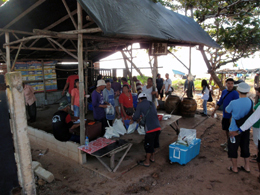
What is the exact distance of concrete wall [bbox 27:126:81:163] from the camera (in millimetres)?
4645

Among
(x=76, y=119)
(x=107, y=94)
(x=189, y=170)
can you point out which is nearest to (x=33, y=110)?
(x=76, y=119)

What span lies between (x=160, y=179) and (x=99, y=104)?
2.43m

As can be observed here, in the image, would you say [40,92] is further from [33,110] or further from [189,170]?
[189,170]

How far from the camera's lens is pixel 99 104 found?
17.0 feet

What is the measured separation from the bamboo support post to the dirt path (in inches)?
49.3

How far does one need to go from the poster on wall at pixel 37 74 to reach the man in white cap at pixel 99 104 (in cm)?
711

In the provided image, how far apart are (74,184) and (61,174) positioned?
1.82 ft

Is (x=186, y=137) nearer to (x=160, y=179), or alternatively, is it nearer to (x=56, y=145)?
(x=160, y=179)

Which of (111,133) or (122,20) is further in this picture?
(111,133)

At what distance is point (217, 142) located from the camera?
590cm

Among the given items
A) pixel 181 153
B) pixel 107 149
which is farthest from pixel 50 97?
pixel 181 153

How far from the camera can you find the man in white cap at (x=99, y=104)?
16.7ft

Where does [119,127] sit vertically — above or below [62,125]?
below

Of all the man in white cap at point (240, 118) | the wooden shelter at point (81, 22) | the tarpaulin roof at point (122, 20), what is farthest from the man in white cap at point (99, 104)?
the man in white cap at point (240, 118)
